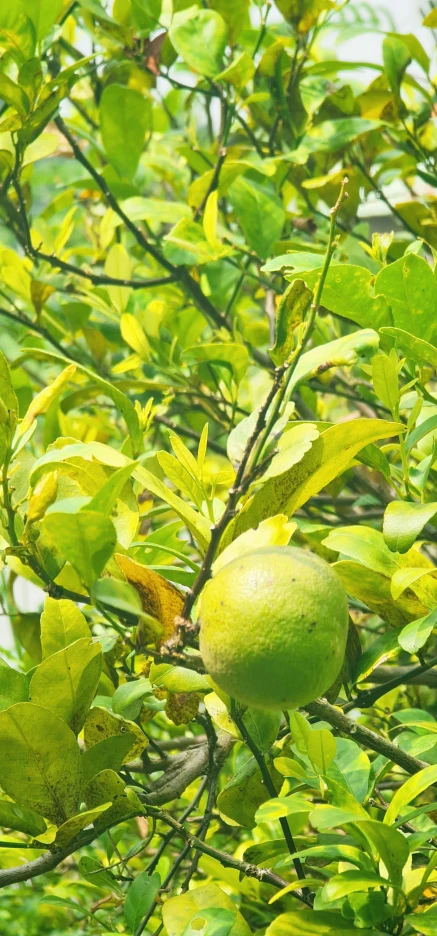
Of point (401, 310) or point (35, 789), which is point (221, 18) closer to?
point (401, 310)

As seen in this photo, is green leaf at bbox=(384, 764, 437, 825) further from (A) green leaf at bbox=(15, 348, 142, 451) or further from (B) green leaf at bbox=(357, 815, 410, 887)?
(A) green leaf at bbox=(15, 348, 142, 451)

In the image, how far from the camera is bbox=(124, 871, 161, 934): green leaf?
0.74m

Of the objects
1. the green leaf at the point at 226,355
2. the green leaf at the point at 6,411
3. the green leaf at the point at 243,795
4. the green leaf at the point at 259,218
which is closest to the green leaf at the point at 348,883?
the green leaf at the point at 243,795

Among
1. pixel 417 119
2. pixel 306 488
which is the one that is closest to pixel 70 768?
pixel 306 488

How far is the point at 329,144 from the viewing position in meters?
1.24

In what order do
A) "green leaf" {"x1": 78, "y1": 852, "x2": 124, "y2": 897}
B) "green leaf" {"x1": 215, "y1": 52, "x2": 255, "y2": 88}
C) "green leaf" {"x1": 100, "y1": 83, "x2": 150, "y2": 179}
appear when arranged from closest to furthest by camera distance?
"green leaf" {"x1": 78, "y1": 852, "x2": 124, "y2": 897} < "green leaf" {"x1": 215, "y1": 52, "x2": 255, "y2": 88} < "green leaf" {"x1": 100, "y1": 83, "x2": 150, "y2": 179}

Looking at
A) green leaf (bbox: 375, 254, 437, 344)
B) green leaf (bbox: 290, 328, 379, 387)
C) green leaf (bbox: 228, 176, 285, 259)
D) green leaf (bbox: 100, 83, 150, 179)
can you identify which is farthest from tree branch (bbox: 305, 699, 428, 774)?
green leaf (bbox: 100, 83, 150, 179)

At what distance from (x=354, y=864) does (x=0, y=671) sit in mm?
280

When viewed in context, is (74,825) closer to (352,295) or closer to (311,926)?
(311,926)

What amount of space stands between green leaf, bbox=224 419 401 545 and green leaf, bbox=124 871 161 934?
0.33 metres

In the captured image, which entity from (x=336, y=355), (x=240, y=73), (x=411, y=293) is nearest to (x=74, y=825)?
(x=336, y=355)

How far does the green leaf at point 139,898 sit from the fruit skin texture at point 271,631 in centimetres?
31

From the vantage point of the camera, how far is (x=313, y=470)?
1.97 ft

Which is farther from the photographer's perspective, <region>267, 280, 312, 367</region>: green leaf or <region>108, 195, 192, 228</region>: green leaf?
<region>108, 195, 192, 228</region>: green leaf
